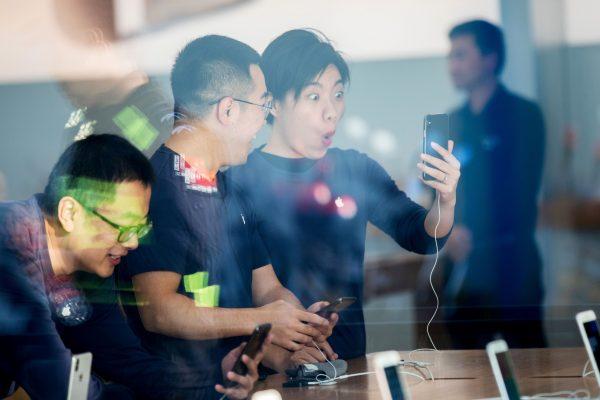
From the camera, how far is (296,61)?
4723 millimetres

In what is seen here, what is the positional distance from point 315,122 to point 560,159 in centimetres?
123

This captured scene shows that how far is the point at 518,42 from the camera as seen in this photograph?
4988mm

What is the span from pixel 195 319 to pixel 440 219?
1.27 meters

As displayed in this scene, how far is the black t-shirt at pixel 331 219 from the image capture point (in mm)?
4750

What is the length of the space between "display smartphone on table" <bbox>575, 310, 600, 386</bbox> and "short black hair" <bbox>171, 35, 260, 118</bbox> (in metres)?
1.98

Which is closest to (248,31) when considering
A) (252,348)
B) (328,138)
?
(328,138)

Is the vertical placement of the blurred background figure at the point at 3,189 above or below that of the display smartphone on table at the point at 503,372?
above

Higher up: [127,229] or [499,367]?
[127,229]

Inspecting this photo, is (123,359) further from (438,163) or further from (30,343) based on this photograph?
(438,163)

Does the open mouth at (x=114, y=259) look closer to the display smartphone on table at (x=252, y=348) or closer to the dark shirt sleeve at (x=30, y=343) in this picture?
the dark shirt sleeve at (x=30, y=343)

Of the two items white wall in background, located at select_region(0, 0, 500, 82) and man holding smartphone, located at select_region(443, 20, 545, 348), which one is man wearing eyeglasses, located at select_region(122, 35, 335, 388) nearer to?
white wall in background, located at select_region(0, 0, 500, 82)

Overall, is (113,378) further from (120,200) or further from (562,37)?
(562,37)

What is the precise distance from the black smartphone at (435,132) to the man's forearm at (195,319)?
1.05m

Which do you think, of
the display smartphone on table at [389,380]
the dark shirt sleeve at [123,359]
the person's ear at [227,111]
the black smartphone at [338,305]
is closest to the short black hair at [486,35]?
the person's ear at [227,111]
